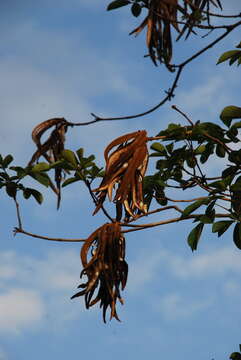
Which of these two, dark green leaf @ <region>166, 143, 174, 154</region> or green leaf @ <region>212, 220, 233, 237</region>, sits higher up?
dark green leaf @ <region>166, 143, 174, 154</region>

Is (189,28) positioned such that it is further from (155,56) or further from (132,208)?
(132,208)

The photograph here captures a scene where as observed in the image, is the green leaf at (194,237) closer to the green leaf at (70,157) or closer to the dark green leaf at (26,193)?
the green leaf at (70,157)

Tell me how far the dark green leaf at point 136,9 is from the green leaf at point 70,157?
2.88 feet

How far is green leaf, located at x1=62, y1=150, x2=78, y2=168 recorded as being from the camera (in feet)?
14.7

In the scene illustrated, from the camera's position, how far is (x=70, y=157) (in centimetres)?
452

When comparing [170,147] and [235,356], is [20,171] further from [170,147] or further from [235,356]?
[235,356]

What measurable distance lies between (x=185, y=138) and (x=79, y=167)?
2.28 feet

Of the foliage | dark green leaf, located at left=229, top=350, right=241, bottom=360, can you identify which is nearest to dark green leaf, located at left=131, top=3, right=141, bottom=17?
the foliage

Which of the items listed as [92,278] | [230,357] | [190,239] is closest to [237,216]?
[190,239]

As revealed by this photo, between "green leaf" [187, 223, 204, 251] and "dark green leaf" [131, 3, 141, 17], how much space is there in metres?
1.27

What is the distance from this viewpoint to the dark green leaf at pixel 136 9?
4.33 m

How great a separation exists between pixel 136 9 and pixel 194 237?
1349 millimetres

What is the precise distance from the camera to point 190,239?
449cm

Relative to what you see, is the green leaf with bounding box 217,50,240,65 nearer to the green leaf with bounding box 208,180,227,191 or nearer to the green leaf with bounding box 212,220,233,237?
the green leaf with bounding box 208,180,227,191
